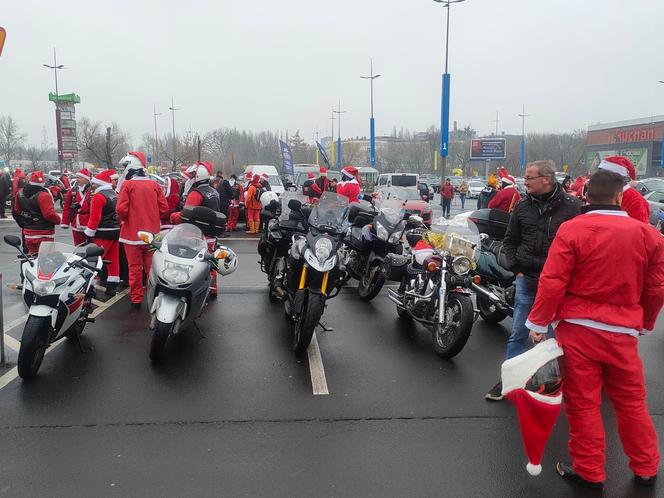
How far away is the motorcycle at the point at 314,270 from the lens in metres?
5.53

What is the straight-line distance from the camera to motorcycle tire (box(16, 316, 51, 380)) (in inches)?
191

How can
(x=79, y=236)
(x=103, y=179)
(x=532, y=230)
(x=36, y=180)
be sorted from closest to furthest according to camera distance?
(x=532, y=230) → (x=103, y=179) → (x=36, y=180) → (x=79, y=236)

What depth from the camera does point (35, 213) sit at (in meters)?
8.18

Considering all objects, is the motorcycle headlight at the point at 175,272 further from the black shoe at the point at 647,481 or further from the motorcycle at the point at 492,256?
the black shoe at the point at 647,481

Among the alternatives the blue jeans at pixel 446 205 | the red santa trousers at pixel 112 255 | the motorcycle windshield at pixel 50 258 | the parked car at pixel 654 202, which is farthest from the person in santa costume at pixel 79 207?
the blue jeans at pixel 446 205

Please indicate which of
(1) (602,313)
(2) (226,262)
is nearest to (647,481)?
(1) (602,313)

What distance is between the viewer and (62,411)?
4.45 m

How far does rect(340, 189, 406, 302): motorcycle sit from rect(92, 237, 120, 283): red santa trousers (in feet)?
10.4

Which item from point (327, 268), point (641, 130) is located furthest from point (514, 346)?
point (641, 130)

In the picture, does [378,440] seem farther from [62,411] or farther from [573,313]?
[62,411]

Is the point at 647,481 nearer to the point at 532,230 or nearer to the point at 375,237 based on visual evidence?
the point at 532,230

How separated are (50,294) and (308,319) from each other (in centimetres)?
223

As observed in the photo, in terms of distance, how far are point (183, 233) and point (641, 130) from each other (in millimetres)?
68420

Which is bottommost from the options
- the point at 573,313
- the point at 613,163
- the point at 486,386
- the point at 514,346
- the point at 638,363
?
the point at 486,386
